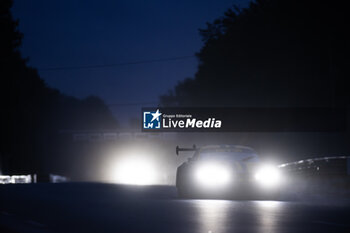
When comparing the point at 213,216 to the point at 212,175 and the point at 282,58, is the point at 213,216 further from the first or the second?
the point at 282,58

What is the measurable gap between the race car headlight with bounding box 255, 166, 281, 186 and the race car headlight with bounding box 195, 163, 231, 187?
30.3 inches

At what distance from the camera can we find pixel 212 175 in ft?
65.4

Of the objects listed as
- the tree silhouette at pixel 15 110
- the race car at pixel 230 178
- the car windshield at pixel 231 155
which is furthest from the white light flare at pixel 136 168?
the race car at pixel 230 178

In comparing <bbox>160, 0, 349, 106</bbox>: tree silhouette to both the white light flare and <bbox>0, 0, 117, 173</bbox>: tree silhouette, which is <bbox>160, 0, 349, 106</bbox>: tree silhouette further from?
the white light flare

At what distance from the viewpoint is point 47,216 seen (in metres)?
13.7

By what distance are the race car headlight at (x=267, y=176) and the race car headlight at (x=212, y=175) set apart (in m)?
0.77

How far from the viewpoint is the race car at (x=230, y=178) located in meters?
19.5

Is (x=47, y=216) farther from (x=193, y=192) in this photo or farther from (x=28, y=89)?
(x=28, y=89)

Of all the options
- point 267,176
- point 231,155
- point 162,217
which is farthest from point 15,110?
point 162,217

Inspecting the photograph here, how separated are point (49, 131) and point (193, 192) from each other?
103m

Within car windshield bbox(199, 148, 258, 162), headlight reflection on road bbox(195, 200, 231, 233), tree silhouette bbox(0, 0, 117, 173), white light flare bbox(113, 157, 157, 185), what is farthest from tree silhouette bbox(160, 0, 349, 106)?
white light flare bbox(113, 157, 157, 185)

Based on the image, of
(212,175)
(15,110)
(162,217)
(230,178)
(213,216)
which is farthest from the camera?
(15,110)

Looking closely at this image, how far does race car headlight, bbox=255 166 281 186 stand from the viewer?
64.3 feet

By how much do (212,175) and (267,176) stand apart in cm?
142
